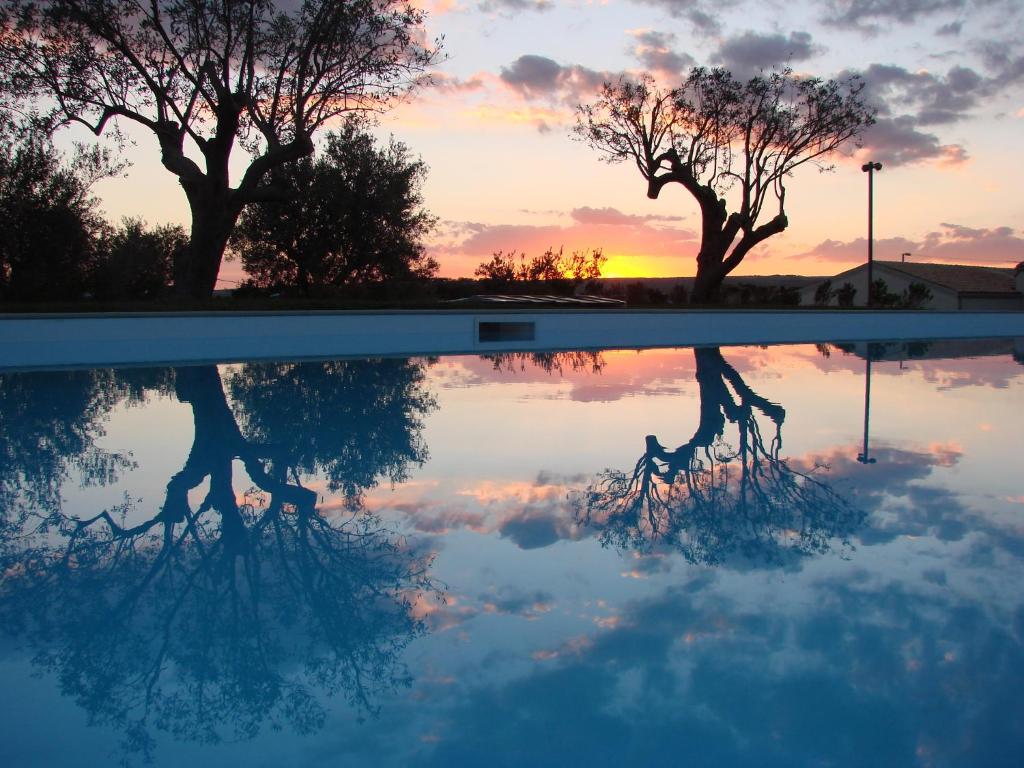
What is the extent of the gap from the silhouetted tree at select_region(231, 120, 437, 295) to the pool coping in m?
5.89

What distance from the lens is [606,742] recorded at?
2352 mm

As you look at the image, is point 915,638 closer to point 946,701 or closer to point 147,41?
point 946,701

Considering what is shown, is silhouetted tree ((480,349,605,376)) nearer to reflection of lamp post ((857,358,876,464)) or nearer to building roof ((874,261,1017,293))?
reflection of lamp post ((857,358,876,464))

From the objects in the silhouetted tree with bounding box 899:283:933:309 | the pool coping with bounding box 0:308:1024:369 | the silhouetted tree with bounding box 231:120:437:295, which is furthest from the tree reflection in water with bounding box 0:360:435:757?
the silhouetted tree with bounding box 899:283:933:309

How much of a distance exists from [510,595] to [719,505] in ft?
6.22

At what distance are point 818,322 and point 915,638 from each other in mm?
20246

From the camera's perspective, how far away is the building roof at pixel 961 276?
42.8 m

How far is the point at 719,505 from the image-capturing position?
4871 mm

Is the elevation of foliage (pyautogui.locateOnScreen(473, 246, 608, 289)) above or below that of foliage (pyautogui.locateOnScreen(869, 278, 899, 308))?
above

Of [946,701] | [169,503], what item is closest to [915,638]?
[946,701]

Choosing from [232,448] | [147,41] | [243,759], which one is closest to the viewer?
[243,759]

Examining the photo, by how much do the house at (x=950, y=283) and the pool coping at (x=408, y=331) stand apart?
67.9ft

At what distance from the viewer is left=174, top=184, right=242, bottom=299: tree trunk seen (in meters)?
17.0

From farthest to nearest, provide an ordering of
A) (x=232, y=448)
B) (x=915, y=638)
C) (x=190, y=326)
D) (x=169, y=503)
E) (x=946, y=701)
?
(x=190, y=326)
(x=232, y=448)
(x=169, y=503)
(x=915, y=638)
(x=946, y=701)
